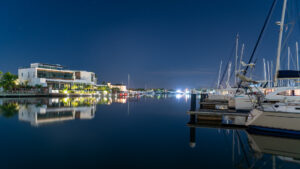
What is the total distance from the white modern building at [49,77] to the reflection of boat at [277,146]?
287ft

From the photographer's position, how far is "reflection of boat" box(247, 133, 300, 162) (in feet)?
34.1

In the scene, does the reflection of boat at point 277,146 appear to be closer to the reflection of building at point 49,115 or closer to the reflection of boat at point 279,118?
the reflection of boat at point 279,118

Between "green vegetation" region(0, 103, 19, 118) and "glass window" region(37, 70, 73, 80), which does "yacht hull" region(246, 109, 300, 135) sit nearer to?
"green vegetation" region(0, 103, 19, 118)

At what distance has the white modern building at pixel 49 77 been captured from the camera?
84.9 metres

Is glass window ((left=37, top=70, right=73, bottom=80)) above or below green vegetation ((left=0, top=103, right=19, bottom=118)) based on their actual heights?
above

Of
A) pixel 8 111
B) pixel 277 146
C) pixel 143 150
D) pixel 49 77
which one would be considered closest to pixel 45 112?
pixel 8 111

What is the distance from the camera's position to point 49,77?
296ft

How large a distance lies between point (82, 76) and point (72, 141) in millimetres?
→ 98295

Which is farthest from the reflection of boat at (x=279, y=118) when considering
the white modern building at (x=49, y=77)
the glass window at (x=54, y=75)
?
the glass window at (x=54, y=75)

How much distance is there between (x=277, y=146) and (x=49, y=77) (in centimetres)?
9554

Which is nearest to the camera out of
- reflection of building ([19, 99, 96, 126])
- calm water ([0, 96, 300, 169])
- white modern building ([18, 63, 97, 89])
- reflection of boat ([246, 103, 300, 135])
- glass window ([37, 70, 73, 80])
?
calm water ([0, 96, 300, 169])

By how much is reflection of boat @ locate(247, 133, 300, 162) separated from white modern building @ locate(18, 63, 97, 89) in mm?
87538

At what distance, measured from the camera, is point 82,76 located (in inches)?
4154

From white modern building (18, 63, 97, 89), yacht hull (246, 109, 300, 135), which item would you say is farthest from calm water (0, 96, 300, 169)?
white modern building (18, 63, 97, 89)
